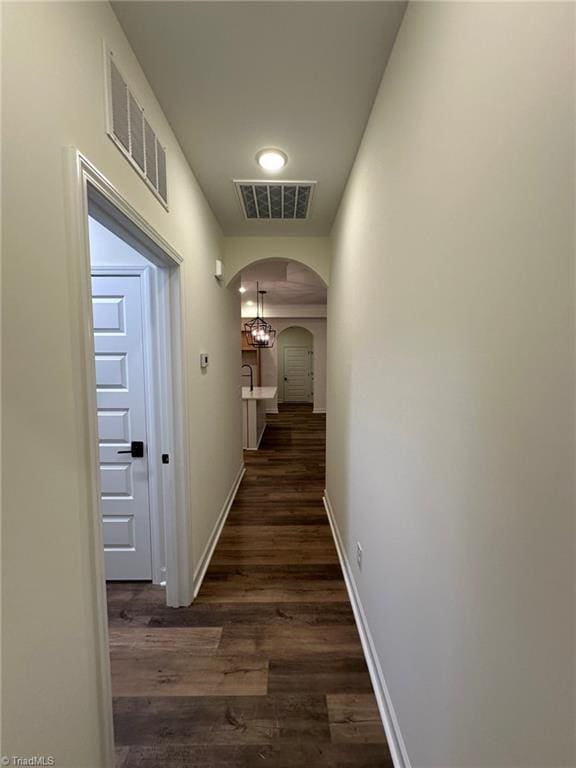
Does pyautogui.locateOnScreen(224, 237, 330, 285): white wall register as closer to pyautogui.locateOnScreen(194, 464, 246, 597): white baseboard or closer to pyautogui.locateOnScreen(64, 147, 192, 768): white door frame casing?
pyautogui.locateOnScreen(64, 147, 192, 768): white door frame casing

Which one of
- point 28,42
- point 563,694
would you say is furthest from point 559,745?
point 28,42

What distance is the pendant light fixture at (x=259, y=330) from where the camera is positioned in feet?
22.8

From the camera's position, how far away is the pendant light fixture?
695 cm

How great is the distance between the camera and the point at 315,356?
8438 mm

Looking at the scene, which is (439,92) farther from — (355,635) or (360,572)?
(355,635)

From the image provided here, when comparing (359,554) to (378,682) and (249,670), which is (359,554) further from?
(249,670)

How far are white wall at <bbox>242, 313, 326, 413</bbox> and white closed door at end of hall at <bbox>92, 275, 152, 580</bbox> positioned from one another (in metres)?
6.55

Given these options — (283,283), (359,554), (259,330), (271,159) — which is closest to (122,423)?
(359,554)

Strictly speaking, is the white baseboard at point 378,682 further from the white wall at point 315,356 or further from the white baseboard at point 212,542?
the white wall at point 315,356

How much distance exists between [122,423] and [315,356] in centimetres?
669

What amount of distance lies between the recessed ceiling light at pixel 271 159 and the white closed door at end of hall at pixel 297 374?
8421 mm

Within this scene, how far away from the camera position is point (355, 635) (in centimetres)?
174

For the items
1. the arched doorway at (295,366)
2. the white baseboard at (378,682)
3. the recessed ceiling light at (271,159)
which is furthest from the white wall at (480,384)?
the arched doorway at (295,366)

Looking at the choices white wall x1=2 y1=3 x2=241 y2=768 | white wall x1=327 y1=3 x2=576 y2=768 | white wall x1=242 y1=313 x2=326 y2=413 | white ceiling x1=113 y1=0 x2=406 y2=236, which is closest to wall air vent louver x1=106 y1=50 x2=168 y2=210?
white wall x1=2 y1=3 x2=241 y2=768
